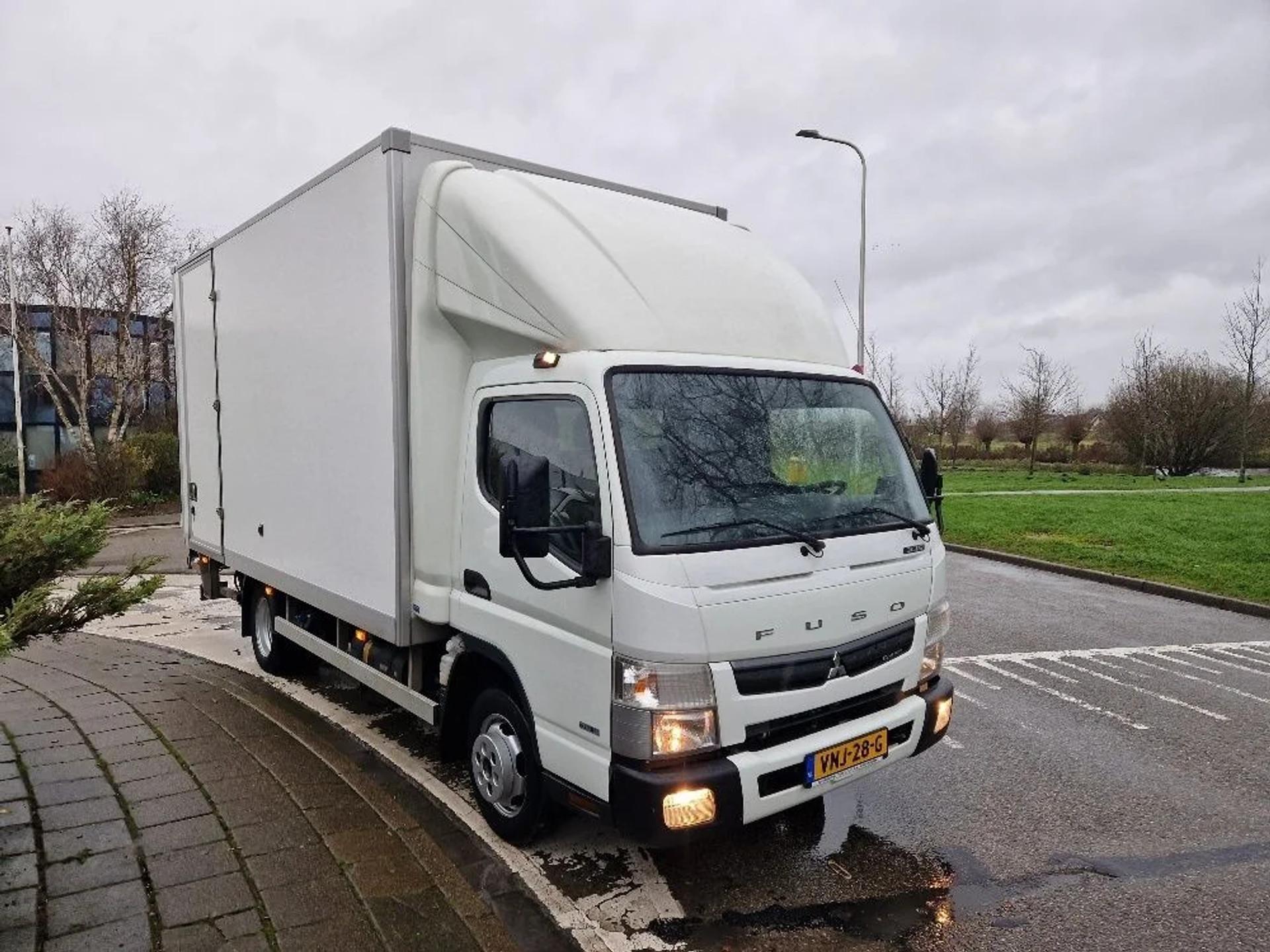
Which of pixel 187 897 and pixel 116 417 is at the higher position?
pixel 116 417

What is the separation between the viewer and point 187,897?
3395mm

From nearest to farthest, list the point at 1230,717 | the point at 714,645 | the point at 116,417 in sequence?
the point at 714,645
the point at 1230,717
the point at 116,417

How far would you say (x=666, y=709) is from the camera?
3109 mm

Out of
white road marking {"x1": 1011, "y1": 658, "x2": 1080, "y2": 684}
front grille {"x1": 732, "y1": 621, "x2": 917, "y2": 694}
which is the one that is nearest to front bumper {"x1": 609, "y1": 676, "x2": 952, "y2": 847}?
front grille {"x1": 732, "y1": 621, "x2": 917, "y2": 694}

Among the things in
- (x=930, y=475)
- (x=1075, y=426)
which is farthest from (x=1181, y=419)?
(x=930, y=475)

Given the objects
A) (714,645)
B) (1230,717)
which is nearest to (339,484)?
(714,645)

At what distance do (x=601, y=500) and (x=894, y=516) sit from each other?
58.5 inches

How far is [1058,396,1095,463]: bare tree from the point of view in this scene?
36.9 m

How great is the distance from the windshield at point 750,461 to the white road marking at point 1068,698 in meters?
3.05

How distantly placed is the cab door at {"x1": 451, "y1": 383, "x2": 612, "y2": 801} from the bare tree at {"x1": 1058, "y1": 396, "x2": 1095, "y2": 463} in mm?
37446

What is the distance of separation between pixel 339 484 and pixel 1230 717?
6264 millimetres

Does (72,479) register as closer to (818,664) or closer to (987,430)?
(818,664)

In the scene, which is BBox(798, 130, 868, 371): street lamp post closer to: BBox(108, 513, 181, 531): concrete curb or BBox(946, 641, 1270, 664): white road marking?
BBox(946, 641, 1270, 664): white road marking

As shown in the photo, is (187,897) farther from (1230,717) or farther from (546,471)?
(1230,717)
